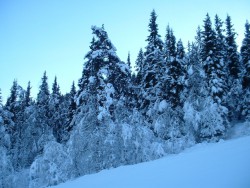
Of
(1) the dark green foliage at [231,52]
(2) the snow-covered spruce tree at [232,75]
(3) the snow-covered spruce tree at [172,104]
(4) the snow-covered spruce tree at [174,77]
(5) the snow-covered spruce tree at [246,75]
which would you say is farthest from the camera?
(1) the dark green foliage at [231,52]

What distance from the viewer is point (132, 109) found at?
768 inches

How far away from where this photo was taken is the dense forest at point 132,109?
17.7 metres

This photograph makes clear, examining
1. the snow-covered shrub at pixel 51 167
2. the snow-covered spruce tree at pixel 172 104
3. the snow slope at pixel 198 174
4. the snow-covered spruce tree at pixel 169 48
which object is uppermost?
the snow-covered spruce tree at pixel 169 48

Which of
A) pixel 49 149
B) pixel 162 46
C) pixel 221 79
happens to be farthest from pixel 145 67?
pixel 49 149

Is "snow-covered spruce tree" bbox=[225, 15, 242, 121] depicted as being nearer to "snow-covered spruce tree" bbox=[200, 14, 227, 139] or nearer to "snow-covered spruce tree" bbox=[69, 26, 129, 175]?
"snow-covered spruce tree" bbox=[200, 14, 227, 139]

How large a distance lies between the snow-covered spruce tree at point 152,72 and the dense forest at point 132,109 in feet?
0.36

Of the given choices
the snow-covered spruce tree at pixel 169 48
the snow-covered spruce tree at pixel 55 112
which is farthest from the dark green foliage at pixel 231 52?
the snow-covered spruce tree at pixel 55 112

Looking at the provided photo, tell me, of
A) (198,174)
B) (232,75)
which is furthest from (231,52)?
(198,174)

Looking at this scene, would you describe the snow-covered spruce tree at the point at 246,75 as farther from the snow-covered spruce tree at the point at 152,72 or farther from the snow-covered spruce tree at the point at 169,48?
the snow-covered spruce tree at the point at 152,72

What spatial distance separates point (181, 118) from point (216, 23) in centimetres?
1946

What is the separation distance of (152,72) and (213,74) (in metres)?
7.25

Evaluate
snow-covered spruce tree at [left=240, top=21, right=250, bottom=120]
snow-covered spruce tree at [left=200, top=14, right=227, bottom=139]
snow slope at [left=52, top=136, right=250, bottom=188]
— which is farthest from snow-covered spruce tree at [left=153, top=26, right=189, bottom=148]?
snow slope at [left=52, top=136, right=250, bottom=188]

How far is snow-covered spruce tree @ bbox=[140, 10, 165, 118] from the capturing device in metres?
26.6

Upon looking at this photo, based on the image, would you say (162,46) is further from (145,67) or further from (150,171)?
Answer: (150,171)
